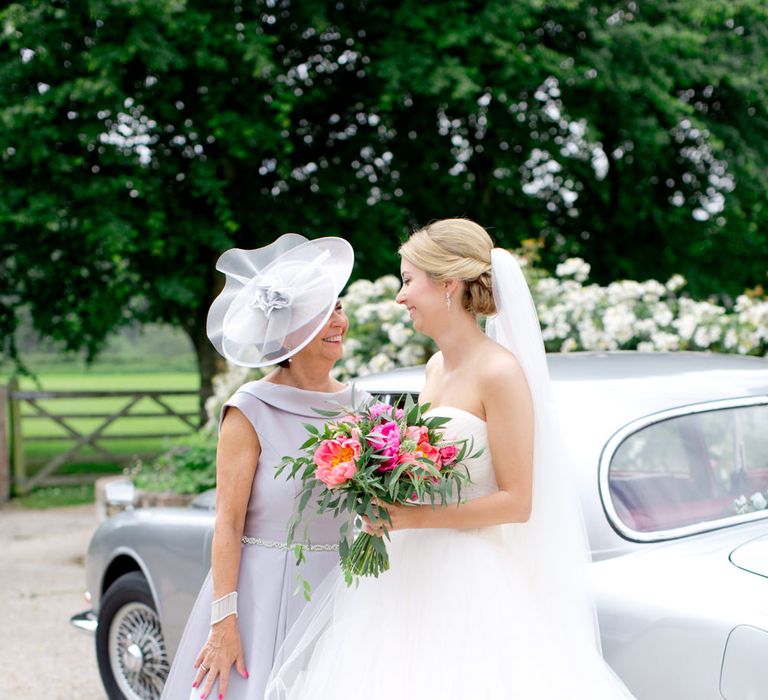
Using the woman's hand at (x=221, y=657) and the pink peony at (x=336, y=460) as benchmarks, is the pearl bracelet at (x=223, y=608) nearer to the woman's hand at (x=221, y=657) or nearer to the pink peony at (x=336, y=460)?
the woman's hand at (x=221, y=657)

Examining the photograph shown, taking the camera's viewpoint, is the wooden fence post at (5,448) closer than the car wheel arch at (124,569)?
No

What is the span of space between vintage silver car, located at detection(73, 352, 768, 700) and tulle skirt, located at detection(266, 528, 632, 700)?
181 millimetres

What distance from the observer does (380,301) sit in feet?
28.0

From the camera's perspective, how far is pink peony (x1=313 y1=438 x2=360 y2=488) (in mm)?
2363

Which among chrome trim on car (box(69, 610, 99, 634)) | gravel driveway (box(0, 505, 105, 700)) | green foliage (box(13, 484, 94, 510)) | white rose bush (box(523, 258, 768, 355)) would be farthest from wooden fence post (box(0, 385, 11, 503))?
chrome trim on car (box(69, 610, 99, 634))

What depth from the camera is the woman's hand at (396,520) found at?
2.45 metres

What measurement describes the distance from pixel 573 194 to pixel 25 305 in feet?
28.6

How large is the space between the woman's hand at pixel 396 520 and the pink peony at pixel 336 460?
6.0 inches

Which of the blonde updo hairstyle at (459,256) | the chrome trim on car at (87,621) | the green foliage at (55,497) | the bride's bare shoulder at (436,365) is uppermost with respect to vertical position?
the blonde updo hairstyle at (459,256)

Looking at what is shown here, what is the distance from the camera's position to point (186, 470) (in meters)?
8.30

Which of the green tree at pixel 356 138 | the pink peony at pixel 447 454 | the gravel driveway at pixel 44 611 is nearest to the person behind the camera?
the pink peony at pixel 447 454

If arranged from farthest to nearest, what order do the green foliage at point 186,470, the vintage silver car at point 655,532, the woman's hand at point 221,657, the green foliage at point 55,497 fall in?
the green foliage at point 55,497 → the green foliage at point 186,470 → the woman's hand at point 221,657 → the vintage silver car at point 655,532

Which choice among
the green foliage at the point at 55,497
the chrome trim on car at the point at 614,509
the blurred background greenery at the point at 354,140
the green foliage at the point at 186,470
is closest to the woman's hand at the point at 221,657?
the chrome trim on car at the point at 614,509

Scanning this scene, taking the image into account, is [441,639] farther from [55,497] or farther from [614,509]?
[55,497]
